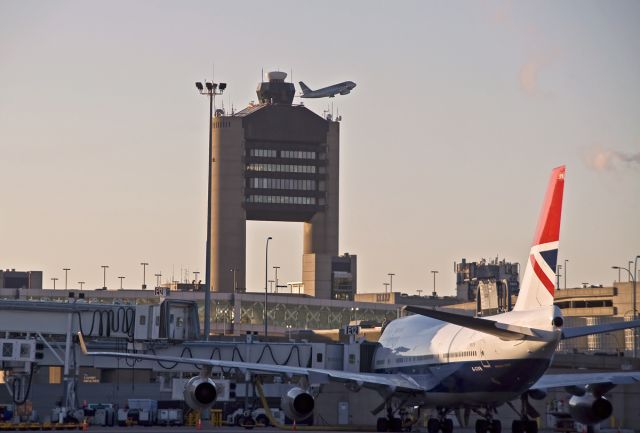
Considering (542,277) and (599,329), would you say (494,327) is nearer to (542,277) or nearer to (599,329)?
(542,277)

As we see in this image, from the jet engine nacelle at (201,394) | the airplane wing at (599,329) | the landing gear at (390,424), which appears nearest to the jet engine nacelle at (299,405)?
the jet engine nacelle at (201,394)

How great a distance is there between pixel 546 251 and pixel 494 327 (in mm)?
3598

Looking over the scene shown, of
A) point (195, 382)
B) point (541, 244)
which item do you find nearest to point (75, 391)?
point (195, 382)

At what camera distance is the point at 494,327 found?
162 feet

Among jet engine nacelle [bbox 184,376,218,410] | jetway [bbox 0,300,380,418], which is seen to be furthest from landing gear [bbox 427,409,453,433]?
jetway [bbox 0,300,380,418]

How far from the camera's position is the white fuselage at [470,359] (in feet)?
162

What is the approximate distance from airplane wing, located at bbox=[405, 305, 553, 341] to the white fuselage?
8.8 inches

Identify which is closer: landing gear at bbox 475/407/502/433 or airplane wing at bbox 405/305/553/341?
airplane wing at bbox 405/305/553/341

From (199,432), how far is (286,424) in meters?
13.8

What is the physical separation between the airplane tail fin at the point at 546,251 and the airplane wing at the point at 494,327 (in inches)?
58.9

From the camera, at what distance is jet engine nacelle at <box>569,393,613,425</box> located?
5531 cm

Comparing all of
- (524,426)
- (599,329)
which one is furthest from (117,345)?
(599,329)

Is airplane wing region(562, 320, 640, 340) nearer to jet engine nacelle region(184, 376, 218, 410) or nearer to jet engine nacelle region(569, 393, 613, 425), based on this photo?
jet engine nacelle region(569, 393, 613, 425)

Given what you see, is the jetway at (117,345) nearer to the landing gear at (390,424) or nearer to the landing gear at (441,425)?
the landing gear at (390,424)
